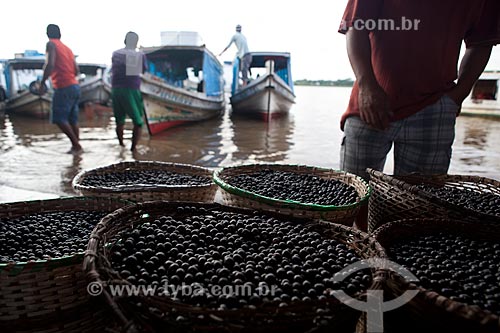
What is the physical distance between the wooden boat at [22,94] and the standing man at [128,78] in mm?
6437

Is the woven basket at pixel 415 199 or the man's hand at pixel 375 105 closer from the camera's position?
the woven basket at pixel 415 199

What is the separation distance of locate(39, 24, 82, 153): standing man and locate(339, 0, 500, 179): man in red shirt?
4590 millimetres

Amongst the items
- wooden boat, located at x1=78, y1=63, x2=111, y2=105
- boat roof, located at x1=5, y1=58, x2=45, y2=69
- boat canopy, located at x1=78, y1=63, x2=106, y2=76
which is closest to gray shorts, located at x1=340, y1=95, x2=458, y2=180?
boat roof, located at x1=5, y1=58, x2=45, y2=69

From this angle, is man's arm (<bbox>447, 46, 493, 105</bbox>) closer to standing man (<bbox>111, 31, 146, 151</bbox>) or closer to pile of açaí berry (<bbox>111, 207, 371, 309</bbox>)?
pile of açaí berry (<bbox>111, 207, 371, 309</bbox>)

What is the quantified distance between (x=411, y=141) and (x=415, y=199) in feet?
1.72

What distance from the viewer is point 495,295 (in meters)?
1.04

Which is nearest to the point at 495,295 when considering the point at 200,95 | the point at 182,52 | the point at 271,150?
the point at 271,150

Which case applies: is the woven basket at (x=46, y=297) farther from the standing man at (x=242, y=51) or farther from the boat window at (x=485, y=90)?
the boat window at (x=485, y=90)

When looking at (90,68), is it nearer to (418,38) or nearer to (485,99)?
(418,38)

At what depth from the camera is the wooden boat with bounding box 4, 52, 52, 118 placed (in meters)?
10.7

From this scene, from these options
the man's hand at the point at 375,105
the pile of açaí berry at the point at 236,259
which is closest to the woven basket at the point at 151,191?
the pile of açaí berry at the point at 236,259

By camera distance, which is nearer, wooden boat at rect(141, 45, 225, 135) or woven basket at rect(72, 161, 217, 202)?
woven basket at rect(72, 161, 217, 202)

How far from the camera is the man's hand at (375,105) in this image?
184 centimetres

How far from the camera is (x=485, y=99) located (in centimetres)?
1598
